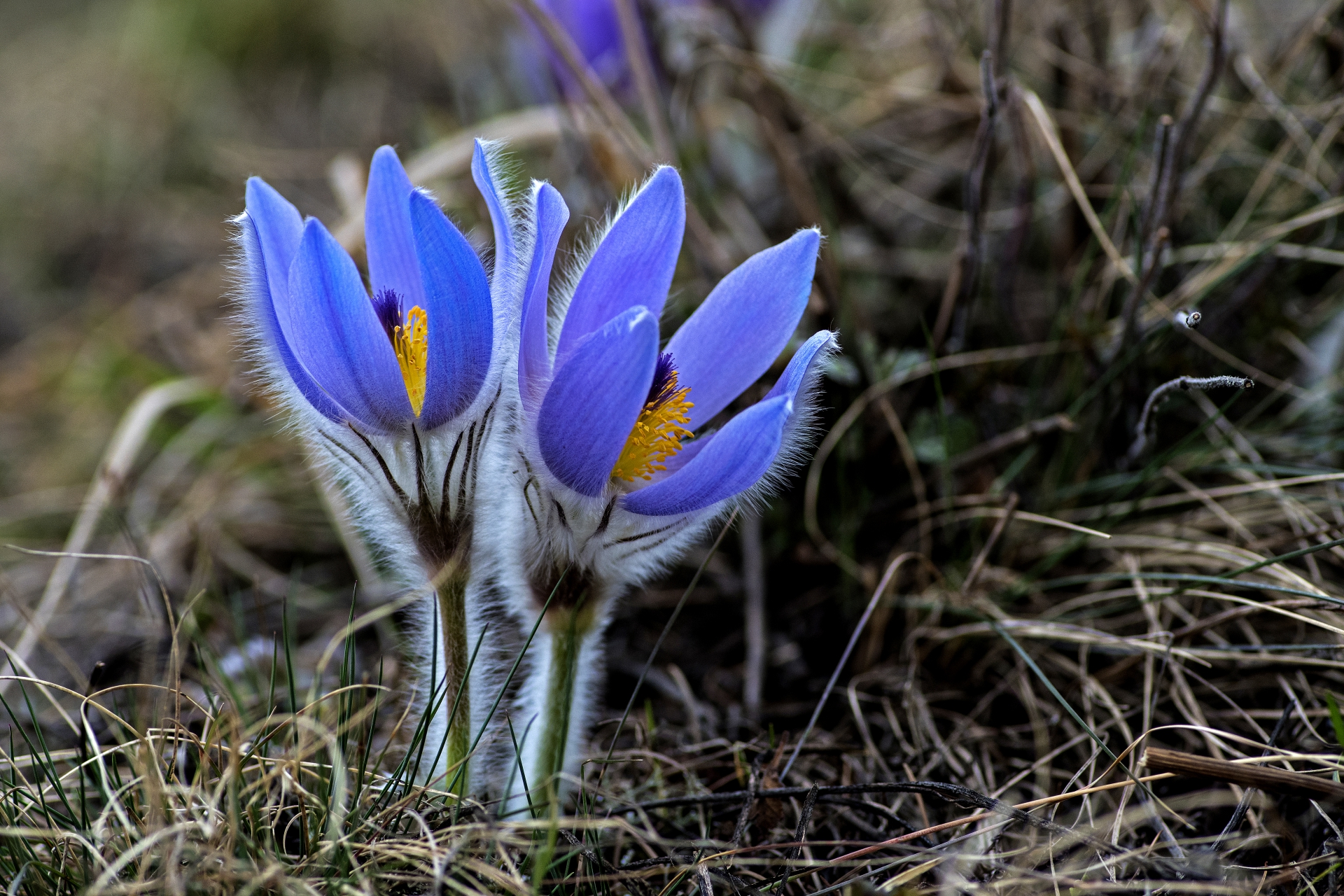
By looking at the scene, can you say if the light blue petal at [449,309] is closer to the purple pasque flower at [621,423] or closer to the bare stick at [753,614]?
the purple pasque flower at [621,423]

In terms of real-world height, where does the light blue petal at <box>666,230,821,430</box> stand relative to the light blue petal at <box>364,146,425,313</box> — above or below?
below

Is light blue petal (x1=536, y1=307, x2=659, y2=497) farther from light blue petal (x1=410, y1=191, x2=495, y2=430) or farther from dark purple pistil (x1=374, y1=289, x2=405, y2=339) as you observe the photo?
dark purple pistil (x1=374, y1=289, x2=405, y2=339)

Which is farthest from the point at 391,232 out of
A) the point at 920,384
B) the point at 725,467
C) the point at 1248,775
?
the point at 1248,775

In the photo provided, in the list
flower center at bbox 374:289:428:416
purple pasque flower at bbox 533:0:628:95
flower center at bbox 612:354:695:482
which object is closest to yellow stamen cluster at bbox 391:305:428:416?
flower center at bbox 374:289:428:416

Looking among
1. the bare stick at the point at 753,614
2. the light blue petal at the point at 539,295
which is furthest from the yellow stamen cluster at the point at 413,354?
the bare stick at the point at 753,614

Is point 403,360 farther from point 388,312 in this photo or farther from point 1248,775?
point 1248,775

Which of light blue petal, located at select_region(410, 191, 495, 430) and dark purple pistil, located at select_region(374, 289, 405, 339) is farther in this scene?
dark purple pistil, located at select_region(374, 289, 405, 339)

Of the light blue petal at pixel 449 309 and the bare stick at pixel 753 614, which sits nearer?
the light blue petal at pixel 449 309
